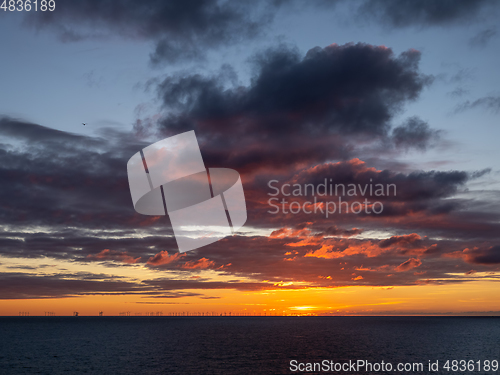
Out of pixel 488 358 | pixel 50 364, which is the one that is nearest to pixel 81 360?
pixel 50 364

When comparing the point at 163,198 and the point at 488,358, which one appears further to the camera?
the point at 488,358

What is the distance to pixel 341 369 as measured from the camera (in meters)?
97.0

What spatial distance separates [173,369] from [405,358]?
6924 cm

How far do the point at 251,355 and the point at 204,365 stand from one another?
2449cm

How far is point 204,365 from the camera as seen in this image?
10375 centimetres

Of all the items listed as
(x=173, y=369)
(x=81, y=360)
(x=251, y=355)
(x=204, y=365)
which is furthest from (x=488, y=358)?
(x=81, y=360)

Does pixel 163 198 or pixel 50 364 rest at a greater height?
pixel 163 198

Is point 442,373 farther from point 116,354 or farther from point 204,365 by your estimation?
point 116,354

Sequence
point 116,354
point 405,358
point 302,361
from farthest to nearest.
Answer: point 116,354 < point 405,358 < point 302,361

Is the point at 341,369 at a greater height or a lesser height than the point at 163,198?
lesser

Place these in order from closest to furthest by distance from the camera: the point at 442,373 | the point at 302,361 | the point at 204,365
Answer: the point at 442,373, the point at 204,365, the point at 302,361

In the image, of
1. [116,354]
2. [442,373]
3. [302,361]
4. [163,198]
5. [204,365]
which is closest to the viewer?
[163,198]

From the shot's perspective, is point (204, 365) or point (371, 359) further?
point (371, 359)

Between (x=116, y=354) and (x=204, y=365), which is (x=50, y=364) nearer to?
(x=116, y=354)
